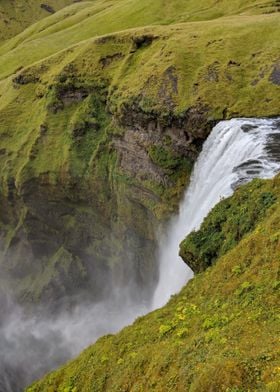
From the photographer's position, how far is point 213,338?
18.0m

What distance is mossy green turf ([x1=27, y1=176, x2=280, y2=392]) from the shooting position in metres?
15.1

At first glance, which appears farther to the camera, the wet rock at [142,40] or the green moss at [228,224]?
the wet rock at [142,40]

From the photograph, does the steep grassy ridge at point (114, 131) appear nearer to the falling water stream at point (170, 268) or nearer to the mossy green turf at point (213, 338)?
the falling water stream at point (170, 268)

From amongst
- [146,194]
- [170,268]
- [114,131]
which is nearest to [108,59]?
[114,131]

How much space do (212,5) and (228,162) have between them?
56.4 m

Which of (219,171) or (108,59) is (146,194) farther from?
(108,59)

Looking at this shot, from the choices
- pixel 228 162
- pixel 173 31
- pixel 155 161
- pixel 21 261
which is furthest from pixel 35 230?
pixel 228 162

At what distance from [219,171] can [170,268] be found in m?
10.5

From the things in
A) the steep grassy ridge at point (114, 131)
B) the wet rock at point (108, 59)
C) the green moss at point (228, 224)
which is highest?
the wet rock at point (108, 59)

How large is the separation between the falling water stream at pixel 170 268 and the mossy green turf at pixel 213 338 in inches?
315

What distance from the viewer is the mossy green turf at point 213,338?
15.1 m

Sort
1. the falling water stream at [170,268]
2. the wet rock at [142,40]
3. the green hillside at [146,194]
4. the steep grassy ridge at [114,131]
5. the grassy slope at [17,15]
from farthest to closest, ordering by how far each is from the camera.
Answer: the grassy slope at [17,15]
the wet rock at [142,40]
the steep grassy ridge at [114,131]
the falling water stream at [170,268]
the green hillside at [146,194]

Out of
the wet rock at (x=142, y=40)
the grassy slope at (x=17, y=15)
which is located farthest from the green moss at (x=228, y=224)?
the grassy slope at (x=17, y=15)

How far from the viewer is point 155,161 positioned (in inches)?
2073
